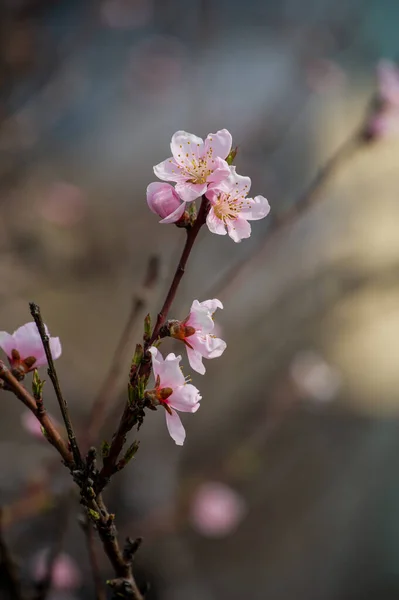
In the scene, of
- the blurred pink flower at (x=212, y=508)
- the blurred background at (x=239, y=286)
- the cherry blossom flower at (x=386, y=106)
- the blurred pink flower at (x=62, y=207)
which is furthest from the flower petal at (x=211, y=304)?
the blurred pink flower at (x=62, y=207)

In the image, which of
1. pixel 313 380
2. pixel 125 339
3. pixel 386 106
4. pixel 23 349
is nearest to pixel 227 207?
pixel 23 349

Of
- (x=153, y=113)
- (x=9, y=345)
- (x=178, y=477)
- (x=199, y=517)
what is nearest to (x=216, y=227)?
(x=9, y=345)

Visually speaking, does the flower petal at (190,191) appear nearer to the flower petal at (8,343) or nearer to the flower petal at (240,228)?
the flower petal at (240,228)

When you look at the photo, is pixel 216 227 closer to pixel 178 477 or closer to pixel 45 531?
pixel 45 531

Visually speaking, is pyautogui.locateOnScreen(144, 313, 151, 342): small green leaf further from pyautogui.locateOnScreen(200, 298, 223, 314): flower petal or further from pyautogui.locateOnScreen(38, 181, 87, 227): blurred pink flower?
pyautogui.locateOnScreen(38, 181, 87, 227): blurred pink flower

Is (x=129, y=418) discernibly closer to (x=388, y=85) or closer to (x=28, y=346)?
(x=28, y=346)

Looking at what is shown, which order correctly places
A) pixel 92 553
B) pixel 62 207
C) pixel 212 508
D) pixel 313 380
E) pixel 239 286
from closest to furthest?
pixel 92 553 < pixel 239 286 < pixel 313 380 < pixel 212 508 < pixel 62 207
